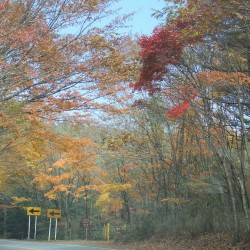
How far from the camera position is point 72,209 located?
127 ft

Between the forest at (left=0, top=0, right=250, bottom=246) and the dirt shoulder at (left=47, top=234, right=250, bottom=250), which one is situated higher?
the forest at (left=0, top=0, right=250, bottom=246)

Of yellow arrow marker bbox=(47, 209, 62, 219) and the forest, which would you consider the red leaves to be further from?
yellow arrow marker bbox=(47, 209, 62, 219)

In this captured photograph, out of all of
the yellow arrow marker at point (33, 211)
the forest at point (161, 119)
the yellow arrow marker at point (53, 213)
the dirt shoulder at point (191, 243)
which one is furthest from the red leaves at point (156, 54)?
the yellow arrow marker at point (33, 211)

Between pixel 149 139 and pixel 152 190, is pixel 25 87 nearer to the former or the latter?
pixel 149 139

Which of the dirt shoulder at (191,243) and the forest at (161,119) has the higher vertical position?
the forest at (161,119)

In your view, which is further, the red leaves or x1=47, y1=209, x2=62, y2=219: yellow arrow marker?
x1=47, y1=209, x2=62, y2=219: yellow arrow marker

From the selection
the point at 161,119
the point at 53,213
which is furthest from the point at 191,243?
the point at 53,213

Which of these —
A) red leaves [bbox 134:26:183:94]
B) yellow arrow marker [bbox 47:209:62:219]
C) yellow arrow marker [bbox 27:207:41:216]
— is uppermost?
red leaves [bbox 134:26:183:94]

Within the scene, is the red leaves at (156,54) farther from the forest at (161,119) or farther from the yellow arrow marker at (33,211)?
the yellow arrow marker at (33,211)

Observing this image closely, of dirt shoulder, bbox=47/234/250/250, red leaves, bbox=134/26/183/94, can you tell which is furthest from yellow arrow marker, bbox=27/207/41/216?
red leaves, bbox=134/26/183/94

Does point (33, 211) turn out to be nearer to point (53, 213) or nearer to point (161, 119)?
point (53, 213)

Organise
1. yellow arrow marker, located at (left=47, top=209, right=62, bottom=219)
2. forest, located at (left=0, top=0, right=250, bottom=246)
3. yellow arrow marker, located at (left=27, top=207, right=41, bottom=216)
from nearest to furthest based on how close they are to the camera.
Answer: forest, located at (left=0, top=0, right=250, bottom=246), yellow arrow marker, located at (left=47, top=209, right=62, bottom=219), yellow arrow marker, located at (left=27, top=207, right=41, bottom=216)

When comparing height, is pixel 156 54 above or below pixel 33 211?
above

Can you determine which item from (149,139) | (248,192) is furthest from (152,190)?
(248,192)
